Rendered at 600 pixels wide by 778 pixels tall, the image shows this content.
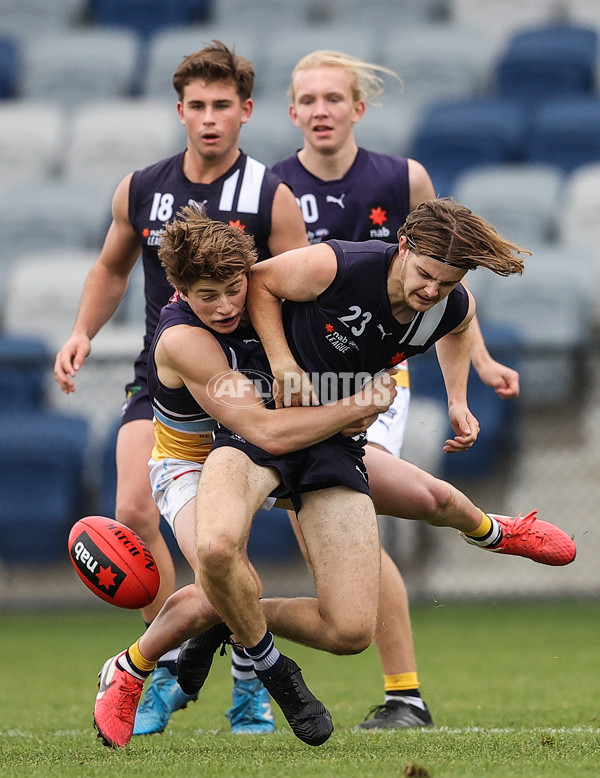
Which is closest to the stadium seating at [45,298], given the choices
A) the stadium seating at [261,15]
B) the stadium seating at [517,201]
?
the stadium seating at [517,201]

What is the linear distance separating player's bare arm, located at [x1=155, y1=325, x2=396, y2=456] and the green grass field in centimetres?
98

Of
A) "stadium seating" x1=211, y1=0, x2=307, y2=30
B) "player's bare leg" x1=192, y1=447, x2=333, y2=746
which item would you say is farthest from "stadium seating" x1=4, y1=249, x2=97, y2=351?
"player's bare leg" x1=192, y1=447, x2=333, y2=746

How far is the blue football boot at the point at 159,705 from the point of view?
466 centimetres

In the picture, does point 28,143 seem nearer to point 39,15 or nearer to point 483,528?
point 39,15

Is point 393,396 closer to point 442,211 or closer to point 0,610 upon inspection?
point 442,211

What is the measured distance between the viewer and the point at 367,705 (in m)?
5.36

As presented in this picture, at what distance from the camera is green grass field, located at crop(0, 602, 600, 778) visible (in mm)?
3607

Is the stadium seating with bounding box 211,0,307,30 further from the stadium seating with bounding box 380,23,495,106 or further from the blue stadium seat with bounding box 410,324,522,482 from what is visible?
the blue stadium seat with bounding box 410,324,522,482

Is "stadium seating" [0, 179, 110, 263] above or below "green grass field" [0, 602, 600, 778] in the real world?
above

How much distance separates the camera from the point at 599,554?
29.6 feet

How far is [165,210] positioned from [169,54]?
778cm

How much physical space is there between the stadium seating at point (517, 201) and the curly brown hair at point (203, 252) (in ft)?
20.1

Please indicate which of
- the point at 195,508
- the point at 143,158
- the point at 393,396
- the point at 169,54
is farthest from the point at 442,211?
the point at 169,54

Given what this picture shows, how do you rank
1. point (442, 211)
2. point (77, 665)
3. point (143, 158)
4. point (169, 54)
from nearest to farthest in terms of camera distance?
point (442, 211)
point (77, 665)
point (143, 158)
point (169, 54)
